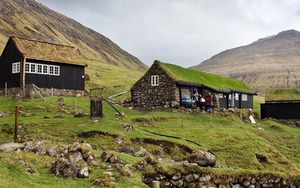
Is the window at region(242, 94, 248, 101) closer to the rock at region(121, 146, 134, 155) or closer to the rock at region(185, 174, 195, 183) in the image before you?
the rock at region(121, 146, 134, 155)

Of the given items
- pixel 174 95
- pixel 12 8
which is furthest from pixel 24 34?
pixel 174 95

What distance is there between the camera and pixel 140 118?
43219mm

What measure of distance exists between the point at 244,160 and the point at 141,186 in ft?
44.0

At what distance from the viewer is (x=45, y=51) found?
57.5 metres

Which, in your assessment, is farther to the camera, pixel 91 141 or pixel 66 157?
pixel 91 141

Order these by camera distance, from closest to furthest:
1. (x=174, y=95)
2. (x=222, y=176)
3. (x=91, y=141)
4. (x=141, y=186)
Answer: (x=141, y=186), (x=222, y=176), (x=91, y=141), (x=174, y=95)

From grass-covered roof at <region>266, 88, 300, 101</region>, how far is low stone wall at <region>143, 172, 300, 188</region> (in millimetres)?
36336

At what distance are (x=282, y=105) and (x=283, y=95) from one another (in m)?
2.49

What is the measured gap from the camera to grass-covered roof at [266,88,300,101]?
201 ft

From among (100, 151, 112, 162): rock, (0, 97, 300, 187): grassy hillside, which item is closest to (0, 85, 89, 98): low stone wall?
(0, 97, 300, 187): grassy hillside

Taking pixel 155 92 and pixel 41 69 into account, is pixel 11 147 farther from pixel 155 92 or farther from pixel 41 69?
pixel 155 92

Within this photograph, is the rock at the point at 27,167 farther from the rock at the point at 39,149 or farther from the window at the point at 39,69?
the window at the point at 39,69

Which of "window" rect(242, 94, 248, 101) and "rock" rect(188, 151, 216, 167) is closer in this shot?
"rock" rect(188, 151, 216, 167)

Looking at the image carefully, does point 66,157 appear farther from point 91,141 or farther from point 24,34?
point 24,34
